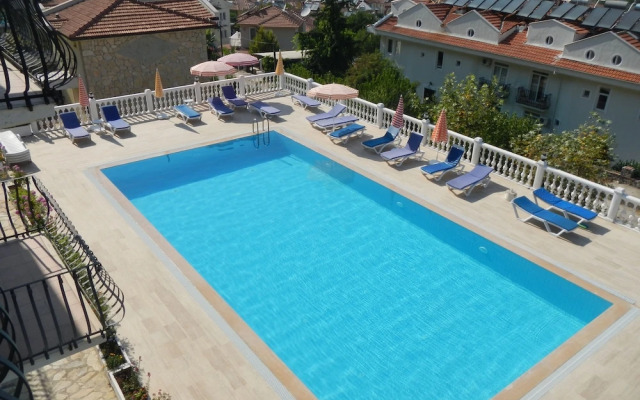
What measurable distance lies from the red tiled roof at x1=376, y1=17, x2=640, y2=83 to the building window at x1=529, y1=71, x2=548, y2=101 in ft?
4.57

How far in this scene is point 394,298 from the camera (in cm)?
1222

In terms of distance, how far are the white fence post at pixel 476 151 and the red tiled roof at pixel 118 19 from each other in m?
16.9

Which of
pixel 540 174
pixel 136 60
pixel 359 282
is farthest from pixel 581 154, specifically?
pixel 136 60

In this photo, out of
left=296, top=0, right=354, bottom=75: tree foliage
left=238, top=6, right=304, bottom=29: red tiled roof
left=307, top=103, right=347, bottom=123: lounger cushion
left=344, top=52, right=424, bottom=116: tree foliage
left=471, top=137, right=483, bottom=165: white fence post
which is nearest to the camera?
left=471, top=137, right=483, bottom=165: white fence post

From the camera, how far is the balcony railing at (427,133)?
48.8ft

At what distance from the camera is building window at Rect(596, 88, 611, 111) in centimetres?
2839

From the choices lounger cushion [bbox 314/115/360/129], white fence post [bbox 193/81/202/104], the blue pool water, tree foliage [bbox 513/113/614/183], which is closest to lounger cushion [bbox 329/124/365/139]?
lounger cushion [bbox 314/115/360/129]

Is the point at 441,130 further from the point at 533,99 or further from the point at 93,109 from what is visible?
the point at 533,99

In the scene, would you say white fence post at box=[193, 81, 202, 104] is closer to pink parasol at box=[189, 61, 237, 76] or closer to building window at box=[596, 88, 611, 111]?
pink parasol at box=[189, 61, 237, 76]

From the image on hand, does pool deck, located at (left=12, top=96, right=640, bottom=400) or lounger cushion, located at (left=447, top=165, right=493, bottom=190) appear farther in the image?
lounger cushion, located at (left=447, top=165, right=493, bottom=190)

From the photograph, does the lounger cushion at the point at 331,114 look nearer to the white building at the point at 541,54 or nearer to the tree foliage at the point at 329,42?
the white building at the point at 541,54

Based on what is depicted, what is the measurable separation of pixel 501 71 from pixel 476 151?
61.0 ft

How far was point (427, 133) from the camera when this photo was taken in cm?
1966

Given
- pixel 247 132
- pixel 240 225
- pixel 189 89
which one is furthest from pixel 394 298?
pixel 189 89
